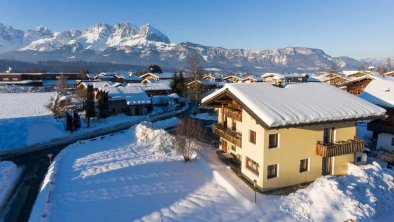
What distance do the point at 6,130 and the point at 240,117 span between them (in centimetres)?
3274

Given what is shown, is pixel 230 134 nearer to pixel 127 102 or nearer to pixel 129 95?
pixel 127 102

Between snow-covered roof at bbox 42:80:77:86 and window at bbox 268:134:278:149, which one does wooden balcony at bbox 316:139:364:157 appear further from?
snow-covered roof at bbox 42:80:77:86

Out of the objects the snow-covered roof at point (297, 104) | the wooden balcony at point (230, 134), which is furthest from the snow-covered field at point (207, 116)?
the snow-covered roof at point (297, 104)

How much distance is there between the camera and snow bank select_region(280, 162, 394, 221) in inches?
655

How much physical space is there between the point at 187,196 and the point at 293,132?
8424 millimetres

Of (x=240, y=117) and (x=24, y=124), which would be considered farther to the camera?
(x=24, y=124)

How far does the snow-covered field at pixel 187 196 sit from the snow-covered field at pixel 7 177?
2842 mm

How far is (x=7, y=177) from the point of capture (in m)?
24.3

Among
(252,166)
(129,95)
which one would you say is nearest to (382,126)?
(252,166)

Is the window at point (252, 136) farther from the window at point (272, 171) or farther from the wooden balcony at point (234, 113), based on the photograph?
the window at point (272, 171)

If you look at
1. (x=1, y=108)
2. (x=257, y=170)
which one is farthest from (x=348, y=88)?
(x=1, y=108)

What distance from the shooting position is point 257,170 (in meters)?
21.2

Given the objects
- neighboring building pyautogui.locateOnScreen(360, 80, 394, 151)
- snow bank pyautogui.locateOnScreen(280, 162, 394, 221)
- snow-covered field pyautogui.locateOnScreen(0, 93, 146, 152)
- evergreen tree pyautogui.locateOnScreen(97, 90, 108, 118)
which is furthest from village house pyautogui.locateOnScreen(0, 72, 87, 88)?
snow bank pyautogui.locateOnScreen(280, 162, 394, 221)

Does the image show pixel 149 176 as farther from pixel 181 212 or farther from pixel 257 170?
pixel 257 170
